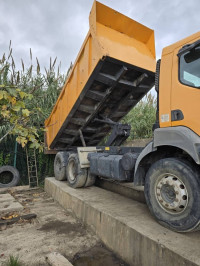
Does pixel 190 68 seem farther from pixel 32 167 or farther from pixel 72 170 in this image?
pixel 32 167

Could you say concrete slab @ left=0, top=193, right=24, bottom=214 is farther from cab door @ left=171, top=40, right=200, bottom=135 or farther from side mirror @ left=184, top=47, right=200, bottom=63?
side mirror @ left=184, top=47, right=200, bottom=63

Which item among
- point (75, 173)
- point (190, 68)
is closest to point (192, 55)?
point (190, 68)

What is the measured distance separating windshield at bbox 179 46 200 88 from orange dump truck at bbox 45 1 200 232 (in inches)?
0.4

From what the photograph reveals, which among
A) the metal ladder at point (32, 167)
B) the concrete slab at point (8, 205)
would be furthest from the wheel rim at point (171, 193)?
the metal ladder at point (32, 167)

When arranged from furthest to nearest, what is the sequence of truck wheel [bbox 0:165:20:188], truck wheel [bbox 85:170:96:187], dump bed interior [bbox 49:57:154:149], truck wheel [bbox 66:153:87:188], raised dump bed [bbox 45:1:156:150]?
truck wheel [bbox 0:165:20:188], truck wheel [bbox 85:170:96:187], truck wheel [bbox 66:153:87:188], dump bed interior [bbox 49:57:154:149], raised dump bed [bbox 45:1:156:150]

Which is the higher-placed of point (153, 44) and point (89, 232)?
point (153, 44)

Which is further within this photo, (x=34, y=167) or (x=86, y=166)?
(x=34, y=167)

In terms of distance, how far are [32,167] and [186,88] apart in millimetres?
6425

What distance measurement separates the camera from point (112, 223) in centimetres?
282

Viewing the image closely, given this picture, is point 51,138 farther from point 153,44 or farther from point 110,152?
point 153,44

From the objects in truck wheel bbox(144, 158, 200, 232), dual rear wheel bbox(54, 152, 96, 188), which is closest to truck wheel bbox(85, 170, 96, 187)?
dual rear wheel bbox(54, 152, 96, 188)

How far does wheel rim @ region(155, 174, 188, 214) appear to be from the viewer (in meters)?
2.24

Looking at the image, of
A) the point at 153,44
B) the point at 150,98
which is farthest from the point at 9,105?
the point at 150,98

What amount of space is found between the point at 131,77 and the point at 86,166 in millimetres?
2283
